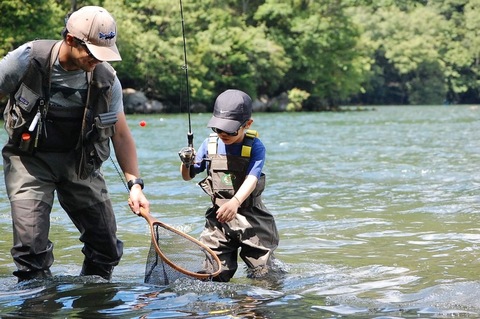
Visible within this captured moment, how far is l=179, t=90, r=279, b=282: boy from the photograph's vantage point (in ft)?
20.4

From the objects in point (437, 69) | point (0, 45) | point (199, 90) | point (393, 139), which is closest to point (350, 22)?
point (199, 90)

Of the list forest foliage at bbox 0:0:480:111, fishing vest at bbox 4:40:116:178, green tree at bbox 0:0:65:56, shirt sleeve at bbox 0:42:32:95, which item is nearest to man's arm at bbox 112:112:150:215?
fishing vest at bbox 4:40:116:178

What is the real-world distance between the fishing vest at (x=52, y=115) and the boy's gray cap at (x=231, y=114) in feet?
2.94

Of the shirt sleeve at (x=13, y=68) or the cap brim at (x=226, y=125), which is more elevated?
the shirt sleeve at (x=13, y=68)

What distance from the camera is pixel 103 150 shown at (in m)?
5.59

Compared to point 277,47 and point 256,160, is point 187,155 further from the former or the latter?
point 277,47

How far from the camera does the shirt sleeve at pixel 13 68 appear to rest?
519 cm

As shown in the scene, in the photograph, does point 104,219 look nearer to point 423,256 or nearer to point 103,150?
point 103,150

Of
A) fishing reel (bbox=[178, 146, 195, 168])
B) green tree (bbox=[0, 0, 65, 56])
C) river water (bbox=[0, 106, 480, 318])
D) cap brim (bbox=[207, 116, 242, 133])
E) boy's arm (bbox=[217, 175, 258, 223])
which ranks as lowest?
river water (bbox=[0, 106, 480, 318])

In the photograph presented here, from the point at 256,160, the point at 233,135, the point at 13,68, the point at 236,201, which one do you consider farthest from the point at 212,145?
the point at 13,68

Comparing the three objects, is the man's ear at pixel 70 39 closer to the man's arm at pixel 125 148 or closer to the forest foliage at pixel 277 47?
the man's arm at pixel 125 148

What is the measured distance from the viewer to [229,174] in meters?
6.33

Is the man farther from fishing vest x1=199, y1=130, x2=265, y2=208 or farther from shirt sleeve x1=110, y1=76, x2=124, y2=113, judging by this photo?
fishing vest x1=199, y1=130, x2=265, y2=208

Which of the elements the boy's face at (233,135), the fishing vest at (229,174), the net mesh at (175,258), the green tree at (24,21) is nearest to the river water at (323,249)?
the net mesh at (175,258)
